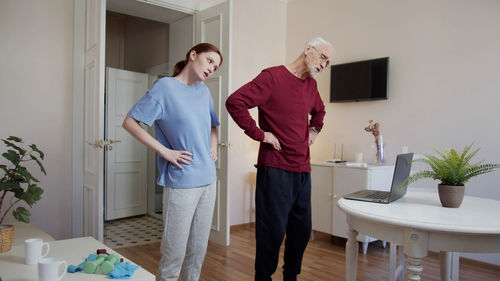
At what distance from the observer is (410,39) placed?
145 inches

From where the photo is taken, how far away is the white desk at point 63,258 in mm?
1354

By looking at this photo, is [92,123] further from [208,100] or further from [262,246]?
[262,246]

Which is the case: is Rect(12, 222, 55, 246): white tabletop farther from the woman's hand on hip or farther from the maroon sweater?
the maroon sweater

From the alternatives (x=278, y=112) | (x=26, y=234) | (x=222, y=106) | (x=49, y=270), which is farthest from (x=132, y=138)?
(x=49, y=270)

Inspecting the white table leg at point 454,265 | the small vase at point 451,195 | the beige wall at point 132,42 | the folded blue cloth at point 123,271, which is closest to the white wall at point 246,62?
the beige wall at point 132,42

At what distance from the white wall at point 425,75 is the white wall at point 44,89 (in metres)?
2.78

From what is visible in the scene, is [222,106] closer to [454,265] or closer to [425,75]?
[425,75]

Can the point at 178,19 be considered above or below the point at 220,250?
above

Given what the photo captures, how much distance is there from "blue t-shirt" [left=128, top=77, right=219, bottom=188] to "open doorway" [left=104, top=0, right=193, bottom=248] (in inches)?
116

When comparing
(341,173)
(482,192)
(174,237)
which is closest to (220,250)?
(341,173)

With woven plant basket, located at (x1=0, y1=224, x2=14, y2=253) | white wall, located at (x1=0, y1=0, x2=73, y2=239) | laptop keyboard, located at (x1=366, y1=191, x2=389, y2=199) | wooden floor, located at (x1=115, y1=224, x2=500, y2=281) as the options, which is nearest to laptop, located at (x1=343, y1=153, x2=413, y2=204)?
laptop keyboard, located at (x1=366, y1=191, x2=389, y2=199)

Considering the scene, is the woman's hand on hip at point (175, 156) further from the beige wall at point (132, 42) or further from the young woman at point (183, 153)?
the beige wall at point (132, 42)

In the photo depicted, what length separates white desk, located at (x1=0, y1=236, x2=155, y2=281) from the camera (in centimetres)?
135

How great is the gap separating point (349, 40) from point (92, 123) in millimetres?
2808
